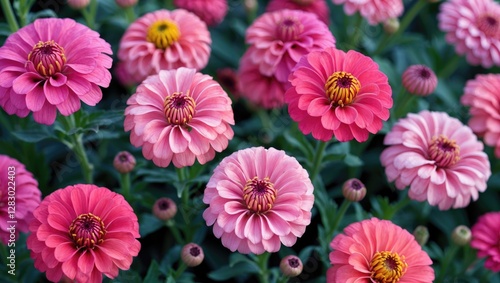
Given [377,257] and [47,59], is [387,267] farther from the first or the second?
[47,59]

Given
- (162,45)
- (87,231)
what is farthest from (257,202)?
(162,45)

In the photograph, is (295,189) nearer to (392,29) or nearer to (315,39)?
(315,39)

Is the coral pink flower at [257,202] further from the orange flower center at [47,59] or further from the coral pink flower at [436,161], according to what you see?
the orange flower center at [47,59]

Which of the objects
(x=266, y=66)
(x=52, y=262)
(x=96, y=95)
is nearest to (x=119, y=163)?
(x=96, y=95)

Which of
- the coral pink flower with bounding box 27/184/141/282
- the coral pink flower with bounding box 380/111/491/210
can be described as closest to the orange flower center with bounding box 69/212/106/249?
the coral pink flower with bounding box 27/184/141/282

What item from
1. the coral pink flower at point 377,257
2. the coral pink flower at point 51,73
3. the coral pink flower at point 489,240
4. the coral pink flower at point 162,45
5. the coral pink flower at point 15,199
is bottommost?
the coral pink flower at point 489,240

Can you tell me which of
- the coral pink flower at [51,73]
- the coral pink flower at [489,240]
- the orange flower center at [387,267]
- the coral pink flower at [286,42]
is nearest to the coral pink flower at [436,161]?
the coral pink flower at [489,240]
